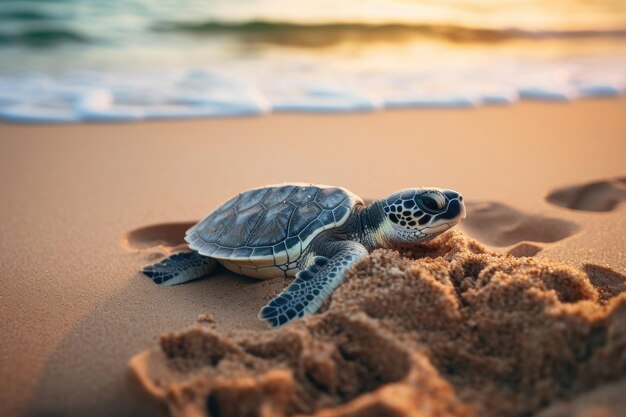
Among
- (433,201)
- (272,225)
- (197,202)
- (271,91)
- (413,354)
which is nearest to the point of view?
(413,354)

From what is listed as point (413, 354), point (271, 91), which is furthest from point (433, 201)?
point (271, 91)

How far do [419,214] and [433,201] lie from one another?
0.10 meters

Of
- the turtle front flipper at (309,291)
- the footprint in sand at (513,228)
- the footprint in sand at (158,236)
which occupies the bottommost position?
the footprint in sand at (158,236)

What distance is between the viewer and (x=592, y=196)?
402 centimetres

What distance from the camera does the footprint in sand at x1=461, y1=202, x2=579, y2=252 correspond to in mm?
3277

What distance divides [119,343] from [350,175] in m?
2.55

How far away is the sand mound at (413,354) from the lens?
1.77m

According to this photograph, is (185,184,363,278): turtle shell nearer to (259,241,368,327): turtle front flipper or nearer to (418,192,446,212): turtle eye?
(259,241,368,327): turtle front flipper

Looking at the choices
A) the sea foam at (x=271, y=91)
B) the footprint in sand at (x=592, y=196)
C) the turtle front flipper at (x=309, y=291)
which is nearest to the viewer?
the turtle front flipper at (x=309, y=291)

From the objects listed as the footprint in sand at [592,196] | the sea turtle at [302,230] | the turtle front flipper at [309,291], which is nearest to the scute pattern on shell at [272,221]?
the sea turtle at [302,230]

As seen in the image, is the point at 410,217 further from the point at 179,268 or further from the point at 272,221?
the point at 179,268

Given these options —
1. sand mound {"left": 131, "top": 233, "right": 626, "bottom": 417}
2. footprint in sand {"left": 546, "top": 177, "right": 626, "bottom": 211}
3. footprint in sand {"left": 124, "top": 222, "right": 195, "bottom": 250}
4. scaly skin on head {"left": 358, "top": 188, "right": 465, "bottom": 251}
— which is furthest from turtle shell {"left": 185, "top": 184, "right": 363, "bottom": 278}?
footprint in sand {"left": 546, "top": 177, "right": 626, "bottom": 211}

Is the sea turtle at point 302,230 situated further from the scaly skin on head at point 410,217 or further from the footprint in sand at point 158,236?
the footprint in sand at point 158,236

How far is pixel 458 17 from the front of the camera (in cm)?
1366
